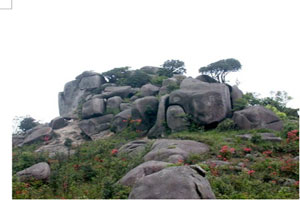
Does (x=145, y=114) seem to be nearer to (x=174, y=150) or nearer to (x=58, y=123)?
(x=174, y=150)

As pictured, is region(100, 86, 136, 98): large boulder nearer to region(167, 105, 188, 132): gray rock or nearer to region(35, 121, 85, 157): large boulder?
region(35, 121, 85, 157): large boulder

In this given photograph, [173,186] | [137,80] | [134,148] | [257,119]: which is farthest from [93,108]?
[173,186]

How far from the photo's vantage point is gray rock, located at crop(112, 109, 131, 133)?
19.0m

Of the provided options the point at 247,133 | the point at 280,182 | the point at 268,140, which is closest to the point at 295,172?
the point at 280,182

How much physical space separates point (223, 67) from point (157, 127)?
7.17 metres

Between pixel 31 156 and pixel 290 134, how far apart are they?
10.5m

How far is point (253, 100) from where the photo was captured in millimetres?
17625

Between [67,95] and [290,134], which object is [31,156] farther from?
[67,95]

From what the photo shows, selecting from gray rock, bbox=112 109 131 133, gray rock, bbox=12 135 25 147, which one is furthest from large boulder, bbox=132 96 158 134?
gray rock, bbox=12 135 25 147

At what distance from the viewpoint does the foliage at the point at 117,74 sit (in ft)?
85.8

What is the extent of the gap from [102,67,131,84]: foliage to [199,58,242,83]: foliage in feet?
26.5

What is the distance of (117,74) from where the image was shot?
85.8ft

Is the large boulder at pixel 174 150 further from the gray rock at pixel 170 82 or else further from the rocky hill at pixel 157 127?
the gray rock at pixel 170 82

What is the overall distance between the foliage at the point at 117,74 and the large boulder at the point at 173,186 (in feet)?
68.8
